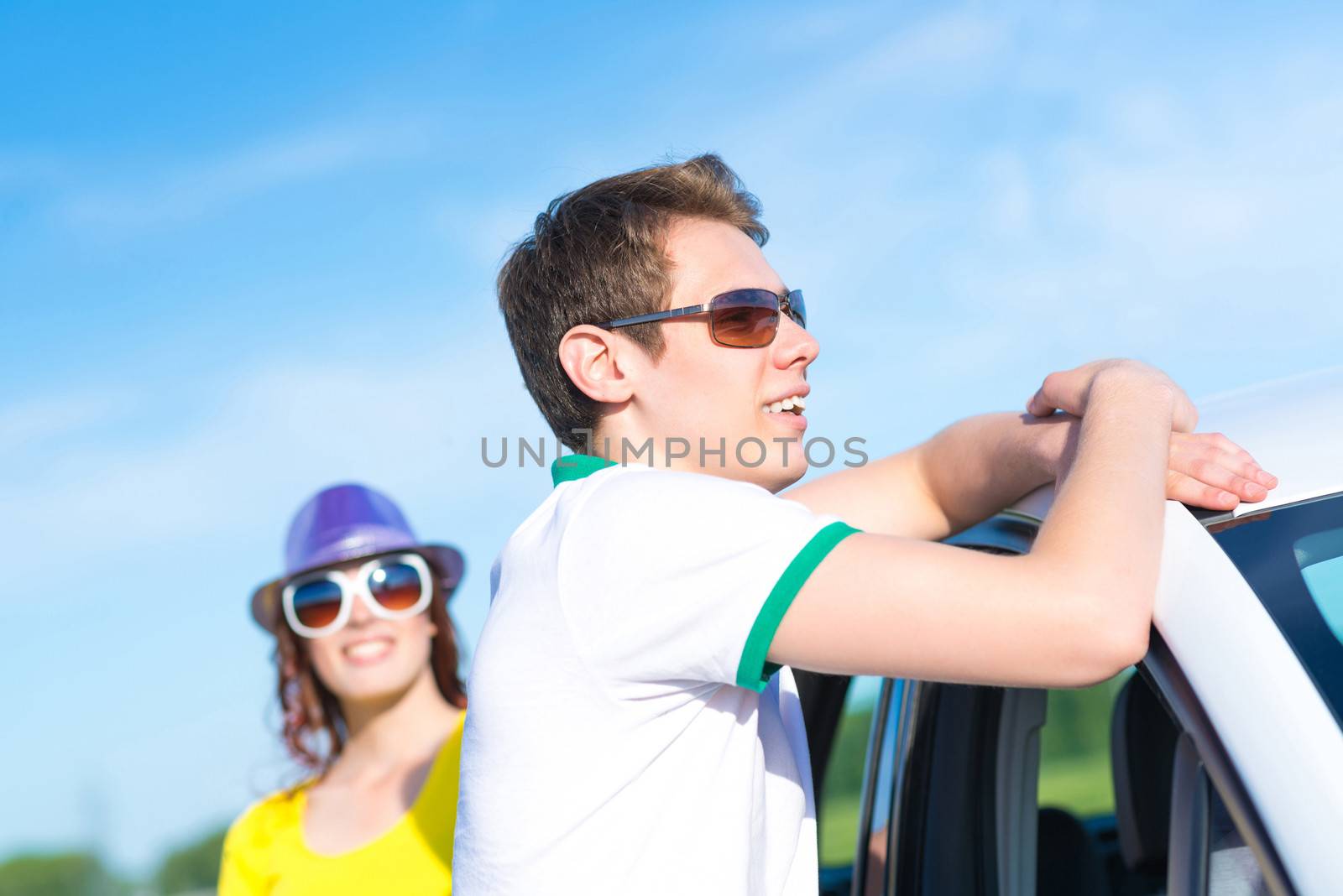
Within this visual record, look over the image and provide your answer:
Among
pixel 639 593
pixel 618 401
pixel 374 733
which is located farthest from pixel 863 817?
pixel 374 733

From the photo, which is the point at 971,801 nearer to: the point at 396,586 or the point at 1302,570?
the point at 1302,570

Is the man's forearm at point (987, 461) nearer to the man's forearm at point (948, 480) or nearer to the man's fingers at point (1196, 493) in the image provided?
the man's forearm at point (948, 480)

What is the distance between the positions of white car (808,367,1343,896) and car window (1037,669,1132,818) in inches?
22.8

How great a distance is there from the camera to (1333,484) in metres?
1.67

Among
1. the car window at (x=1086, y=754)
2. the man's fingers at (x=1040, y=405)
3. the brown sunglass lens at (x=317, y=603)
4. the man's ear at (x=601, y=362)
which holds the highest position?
the man's ear at (x=601, y=362)

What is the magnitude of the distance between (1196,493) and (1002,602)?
38 cm

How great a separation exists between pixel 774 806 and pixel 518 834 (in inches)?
16.4

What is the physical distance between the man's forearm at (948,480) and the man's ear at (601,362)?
0.46 meters

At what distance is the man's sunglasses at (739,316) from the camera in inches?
85.4

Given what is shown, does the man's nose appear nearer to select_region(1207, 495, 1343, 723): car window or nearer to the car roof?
the car roof

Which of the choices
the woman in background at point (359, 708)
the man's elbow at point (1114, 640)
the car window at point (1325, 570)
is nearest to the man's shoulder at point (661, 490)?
the man's elbow at point (1114, 640)

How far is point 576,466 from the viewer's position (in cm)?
198

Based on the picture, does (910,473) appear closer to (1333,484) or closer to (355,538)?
(1333,484)

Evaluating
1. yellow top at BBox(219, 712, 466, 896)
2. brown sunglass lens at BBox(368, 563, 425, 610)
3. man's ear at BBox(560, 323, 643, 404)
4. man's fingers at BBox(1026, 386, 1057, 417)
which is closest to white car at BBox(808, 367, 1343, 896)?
man's fingers at BBox(1026, 386, 1057, 417)
